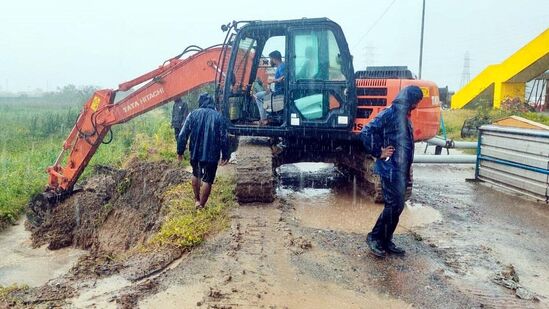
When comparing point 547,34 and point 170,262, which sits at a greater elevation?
point 547,34

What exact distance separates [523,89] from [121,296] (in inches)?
862

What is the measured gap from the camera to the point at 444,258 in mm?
5398

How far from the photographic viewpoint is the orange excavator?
23.5ft

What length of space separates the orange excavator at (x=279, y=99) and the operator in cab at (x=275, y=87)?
0.10m

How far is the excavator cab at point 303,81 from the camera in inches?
282

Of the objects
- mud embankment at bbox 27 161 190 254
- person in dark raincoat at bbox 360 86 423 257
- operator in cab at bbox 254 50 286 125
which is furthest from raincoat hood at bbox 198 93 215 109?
person in dark raincoat at bbox 360 86 423 257

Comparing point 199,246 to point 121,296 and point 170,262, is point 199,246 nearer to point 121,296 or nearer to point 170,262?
point 170,262

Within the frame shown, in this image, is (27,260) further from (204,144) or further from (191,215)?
(204,144)

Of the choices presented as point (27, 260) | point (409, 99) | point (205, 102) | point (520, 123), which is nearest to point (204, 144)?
→ point (205, 102)

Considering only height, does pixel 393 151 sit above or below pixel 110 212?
above

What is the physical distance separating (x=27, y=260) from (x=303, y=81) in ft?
17.2

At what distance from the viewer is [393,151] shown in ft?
17.2

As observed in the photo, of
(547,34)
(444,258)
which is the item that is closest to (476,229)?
(444,258)

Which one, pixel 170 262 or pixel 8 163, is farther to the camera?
pixel 8 163
